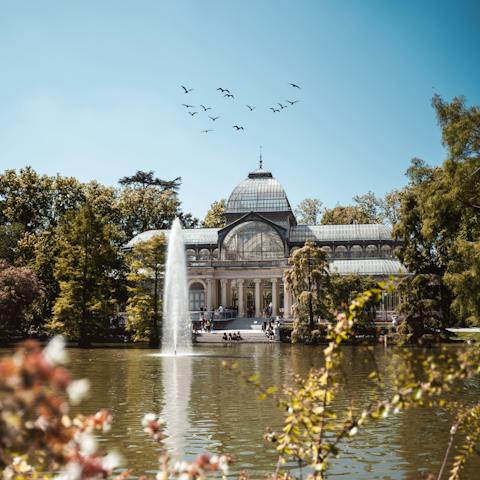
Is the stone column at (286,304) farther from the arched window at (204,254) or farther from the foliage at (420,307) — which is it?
the foliage at (420,307)

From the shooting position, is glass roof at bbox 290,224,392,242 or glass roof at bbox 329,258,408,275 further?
glass roof at bbox 290,224,392,242

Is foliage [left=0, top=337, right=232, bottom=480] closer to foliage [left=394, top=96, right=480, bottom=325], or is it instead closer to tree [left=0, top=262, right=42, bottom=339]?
foliage [left=394, top=96, right=480, bottom=325]

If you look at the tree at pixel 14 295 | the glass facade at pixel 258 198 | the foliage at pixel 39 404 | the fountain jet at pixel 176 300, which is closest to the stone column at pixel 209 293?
the glass facade at pixel 258 198

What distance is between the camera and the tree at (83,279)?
4994 cm

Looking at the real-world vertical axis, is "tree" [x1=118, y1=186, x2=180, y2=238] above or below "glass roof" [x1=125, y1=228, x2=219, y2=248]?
above

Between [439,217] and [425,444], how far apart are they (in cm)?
1681

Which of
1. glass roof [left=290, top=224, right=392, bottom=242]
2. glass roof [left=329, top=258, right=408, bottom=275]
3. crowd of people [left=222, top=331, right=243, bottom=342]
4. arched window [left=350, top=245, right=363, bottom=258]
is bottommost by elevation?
crowd of people [left=222, top=331, right=243, bottom=342]

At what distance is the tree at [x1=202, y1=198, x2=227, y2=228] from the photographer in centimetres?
Result: 9588

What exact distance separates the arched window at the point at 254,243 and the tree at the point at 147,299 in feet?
69.4

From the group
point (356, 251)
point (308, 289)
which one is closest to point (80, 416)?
point (308, 289)

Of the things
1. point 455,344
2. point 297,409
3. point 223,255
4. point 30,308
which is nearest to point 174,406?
point 297,409

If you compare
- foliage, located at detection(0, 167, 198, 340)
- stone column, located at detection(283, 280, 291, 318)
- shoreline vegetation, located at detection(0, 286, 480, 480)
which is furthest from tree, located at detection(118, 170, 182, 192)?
shoreline vegetation, located at detection(0, 286, 480, 480)

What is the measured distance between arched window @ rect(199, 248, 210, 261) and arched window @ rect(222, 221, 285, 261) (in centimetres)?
335

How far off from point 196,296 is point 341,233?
17.8m
